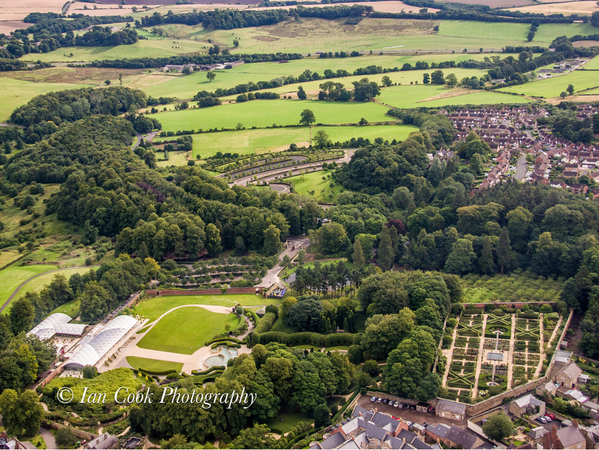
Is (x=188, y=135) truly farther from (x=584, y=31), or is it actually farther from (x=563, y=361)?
(x=584, y=31)

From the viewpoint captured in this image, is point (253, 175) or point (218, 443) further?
point (253, 175)

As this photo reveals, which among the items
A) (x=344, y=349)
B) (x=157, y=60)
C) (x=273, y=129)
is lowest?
(x=344, y=349)

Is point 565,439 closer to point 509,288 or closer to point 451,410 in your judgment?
point 451,410

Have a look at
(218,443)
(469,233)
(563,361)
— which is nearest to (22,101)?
(469,233)

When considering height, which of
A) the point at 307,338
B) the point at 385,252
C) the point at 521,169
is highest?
the point at 521,169

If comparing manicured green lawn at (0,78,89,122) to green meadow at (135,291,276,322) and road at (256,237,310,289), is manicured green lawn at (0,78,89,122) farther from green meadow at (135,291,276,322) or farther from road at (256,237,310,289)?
green meadow at (135,291,276,322)

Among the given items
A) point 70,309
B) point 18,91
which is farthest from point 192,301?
point 18,91

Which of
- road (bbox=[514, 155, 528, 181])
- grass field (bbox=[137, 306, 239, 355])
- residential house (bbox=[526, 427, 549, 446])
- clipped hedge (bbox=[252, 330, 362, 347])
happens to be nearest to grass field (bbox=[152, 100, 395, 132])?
road (bbox=[514, 155, 528, 181])
